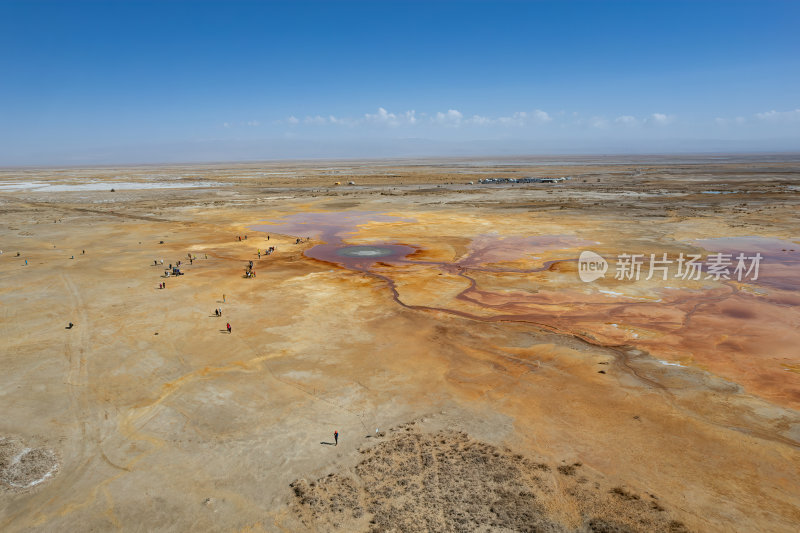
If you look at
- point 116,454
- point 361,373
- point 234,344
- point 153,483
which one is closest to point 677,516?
point 361,373

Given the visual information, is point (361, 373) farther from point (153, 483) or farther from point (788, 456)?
point (788, 456)

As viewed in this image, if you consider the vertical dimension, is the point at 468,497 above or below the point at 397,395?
below

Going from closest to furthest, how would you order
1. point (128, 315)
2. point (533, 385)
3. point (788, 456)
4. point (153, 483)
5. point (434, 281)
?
1. point (153, 483)
2. point (788, 456)
3. point (533, 385)
4. point (128, 315)
5. point (434, 281)

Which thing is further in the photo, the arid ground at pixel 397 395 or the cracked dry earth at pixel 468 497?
the arid ground at pixel 397 395

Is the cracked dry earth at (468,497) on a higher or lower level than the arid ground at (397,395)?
lower
